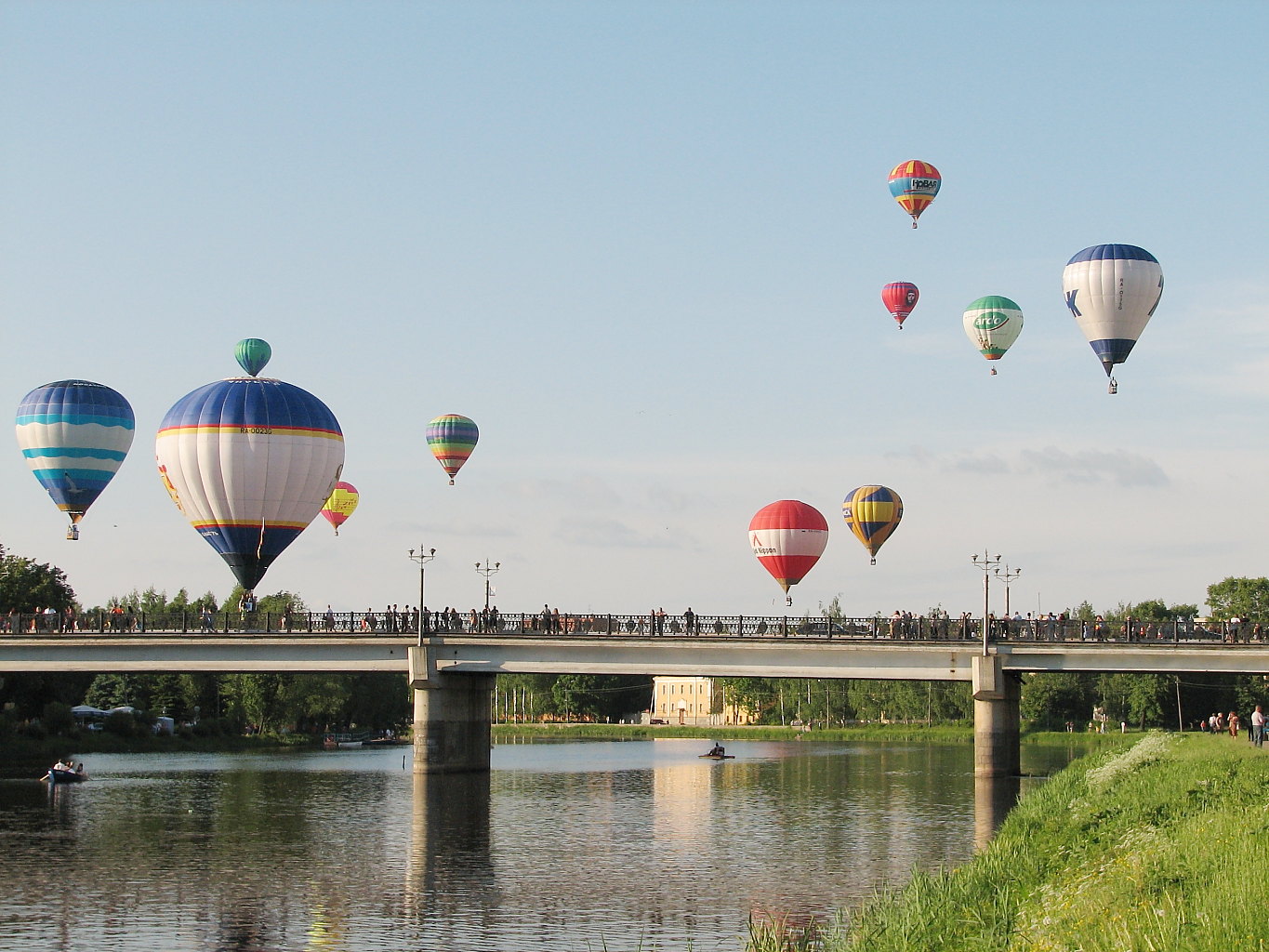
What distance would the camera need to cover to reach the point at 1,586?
99562mm

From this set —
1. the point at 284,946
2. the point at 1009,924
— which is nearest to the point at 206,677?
the point at 284,946

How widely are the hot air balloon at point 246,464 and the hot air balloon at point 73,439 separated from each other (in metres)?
3.72

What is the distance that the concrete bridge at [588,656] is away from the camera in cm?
6400

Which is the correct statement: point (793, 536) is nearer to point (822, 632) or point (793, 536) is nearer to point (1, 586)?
point (822, 632)

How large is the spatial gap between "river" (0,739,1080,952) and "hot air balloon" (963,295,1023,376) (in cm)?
2091

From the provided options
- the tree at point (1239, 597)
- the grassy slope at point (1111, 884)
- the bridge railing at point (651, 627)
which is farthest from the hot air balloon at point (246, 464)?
the tree at point (1239, 597)

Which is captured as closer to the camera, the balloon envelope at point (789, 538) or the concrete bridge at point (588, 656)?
the concrete bridge at point (588, 656)

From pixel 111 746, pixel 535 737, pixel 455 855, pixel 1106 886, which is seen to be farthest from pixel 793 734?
pixel 1106 886

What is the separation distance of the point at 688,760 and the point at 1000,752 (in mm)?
38801

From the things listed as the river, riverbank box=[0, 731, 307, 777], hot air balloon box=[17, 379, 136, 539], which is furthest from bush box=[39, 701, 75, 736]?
hot air balloon box=[17, 379, 136, 539]

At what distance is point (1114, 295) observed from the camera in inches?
2675

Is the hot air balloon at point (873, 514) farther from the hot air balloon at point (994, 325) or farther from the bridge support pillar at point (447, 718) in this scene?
the bridge support pillar at point (447, 718)

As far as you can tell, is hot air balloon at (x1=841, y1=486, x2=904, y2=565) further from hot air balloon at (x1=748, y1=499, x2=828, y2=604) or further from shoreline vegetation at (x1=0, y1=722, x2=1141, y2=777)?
shoreline vegetation at (x1=0, y1=722, x2=1141, y2=777)

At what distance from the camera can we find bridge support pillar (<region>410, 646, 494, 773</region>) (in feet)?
218
